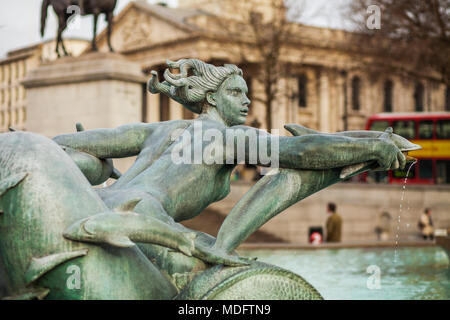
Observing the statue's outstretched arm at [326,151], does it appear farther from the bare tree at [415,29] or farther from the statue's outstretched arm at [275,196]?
the bare tree at [415,29]

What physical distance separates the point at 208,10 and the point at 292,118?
14493mm

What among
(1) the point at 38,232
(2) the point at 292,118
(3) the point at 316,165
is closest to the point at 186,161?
(3) the point at 316,165

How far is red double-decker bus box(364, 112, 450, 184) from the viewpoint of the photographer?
27.8 m

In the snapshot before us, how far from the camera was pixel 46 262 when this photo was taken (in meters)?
2.72

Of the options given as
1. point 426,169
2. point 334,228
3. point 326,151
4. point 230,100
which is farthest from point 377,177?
point 326,151

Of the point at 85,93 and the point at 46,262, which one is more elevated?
the point at 85,93

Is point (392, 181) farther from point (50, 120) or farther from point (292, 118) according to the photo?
point (292, 118)

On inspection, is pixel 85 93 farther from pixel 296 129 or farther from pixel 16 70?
pixel 16 70

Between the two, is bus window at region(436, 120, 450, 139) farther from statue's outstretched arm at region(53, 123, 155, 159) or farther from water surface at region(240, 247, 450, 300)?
statue's outstretched arm at region(53, 123, 155, 159)

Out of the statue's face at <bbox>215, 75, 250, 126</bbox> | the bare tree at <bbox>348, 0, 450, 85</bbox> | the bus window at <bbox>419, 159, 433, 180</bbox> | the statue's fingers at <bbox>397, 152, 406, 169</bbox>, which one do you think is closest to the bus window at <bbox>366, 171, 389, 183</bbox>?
the bus window at <bbox>419, 159, 433, 180</bbox>

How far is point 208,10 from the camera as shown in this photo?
64.4 meters

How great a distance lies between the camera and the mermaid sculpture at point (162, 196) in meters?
2.75

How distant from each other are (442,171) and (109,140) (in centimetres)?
2664
